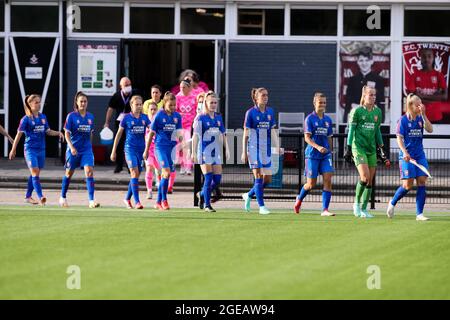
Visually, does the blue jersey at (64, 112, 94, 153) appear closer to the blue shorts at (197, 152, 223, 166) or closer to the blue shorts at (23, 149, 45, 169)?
the blue shorts at (23, 149, 45, 169)

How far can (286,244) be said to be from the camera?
15.6 meters

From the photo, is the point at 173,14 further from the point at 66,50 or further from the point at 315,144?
the point at 315,144

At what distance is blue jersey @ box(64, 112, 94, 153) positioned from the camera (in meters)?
21.1

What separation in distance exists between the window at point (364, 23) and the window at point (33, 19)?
23.4 ft

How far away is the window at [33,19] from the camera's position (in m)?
29.8

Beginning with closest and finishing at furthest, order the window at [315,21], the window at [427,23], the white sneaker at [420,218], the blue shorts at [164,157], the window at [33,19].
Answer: the white sneaker at [420,218]
the blue shorts at [164,157]
the window at [427,23]
the window at [315,21]
the window at [33,19]

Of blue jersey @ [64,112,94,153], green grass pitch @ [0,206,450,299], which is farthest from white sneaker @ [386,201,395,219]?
blue jersey @ [64,112,94,153]

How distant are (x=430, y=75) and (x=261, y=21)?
4.25m

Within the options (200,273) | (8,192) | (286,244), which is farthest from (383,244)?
(8,192)

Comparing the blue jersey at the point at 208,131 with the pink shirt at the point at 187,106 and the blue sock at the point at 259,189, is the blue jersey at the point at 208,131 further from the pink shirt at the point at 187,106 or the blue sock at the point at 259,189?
the pink shirt at the point at 187,106

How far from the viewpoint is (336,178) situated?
23719 millimetres

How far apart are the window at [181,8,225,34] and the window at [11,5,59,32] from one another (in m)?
3.17

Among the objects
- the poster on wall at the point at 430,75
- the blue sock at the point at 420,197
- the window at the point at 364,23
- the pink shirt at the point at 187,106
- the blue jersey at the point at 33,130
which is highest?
the window at the point at 364,23

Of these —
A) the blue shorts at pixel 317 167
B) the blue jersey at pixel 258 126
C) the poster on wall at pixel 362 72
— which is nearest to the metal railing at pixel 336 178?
the blue jersey at pixel 258 126
